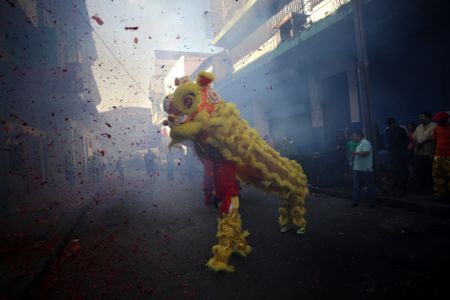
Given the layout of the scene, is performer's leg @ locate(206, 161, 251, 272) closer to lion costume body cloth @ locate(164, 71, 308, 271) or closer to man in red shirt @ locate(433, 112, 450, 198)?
lion costume body cloth @ locate(164, 71, 308, 271)

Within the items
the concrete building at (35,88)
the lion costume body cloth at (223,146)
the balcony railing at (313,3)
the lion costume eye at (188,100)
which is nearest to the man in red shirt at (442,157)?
the lion costume body cloth at (223,146)

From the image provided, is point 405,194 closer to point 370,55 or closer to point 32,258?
point 370,55

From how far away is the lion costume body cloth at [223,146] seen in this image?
354 cm

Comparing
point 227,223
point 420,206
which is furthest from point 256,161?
point 420,206

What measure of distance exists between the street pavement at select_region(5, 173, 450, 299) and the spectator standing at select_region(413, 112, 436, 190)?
65.0 inches

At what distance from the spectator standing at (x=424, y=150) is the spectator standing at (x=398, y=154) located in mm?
336

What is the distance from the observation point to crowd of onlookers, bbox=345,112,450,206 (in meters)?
5.52

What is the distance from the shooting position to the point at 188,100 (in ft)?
11.7

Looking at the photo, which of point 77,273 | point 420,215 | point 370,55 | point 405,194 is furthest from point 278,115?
point 77,273

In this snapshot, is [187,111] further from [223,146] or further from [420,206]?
[420,206]

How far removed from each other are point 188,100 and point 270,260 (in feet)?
7.69

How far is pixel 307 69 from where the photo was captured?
12625 mm

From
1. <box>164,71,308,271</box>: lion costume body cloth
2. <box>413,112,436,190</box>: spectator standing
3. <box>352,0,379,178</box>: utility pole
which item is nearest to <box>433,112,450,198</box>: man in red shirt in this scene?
<box>413,112,436,190</box>: spectator standing

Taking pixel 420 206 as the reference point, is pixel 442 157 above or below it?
above
